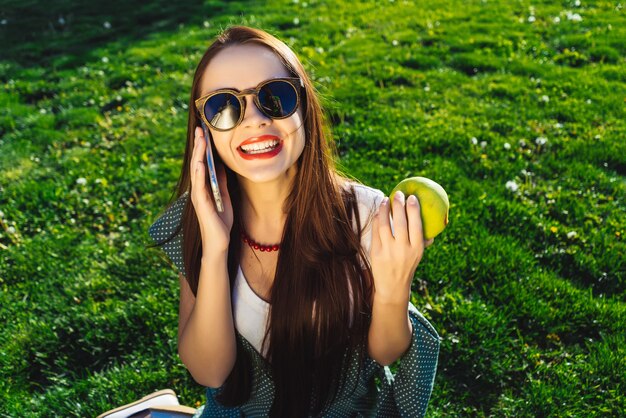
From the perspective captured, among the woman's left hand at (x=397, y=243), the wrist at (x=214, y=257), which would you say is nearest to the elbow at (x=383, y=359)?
the woman's left hand at (x=397, y=243)

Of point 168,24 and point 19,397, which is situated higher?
point 168,24

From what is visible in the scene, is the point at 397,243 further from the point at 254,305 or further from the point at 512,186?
the point at 512,186

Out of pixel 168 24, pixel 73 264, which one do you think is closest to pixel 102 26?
pixel 168 24

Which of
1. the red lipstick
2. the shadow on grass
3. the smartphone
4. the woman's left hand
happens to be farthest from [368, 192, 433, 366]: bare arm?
the shadow on grass

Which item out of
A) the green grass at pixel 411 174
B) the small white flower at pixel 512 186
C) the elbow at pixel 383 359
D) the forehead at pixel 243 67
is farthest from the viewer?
the small white flower at pixel 512 186

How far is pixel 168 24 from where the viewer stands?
9.05 meters

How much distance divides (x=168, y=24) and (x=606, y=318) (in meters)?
7.66

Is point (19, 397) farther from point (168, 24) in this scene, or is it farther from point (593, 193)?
point (168, 24)

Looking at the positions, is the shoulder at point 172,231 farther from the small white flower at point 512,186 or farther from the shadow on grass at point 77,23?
the shadow on grass at point 77,23

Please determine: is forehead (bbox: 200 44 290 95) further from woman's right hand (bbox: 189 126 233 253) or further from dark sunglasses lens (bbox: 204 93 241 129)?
woman's right hand (bbox: 189 126 233 253)

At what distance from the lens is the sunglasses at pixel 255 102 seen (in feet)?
7.05

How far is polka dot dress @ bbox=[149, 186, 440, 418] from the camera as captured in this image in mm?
2258

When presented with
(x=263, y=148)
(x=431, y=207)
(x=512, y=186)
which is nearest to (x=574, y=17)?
(x=512, y=186)

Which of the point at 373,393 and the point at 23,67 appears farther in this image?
the point at 23,67
